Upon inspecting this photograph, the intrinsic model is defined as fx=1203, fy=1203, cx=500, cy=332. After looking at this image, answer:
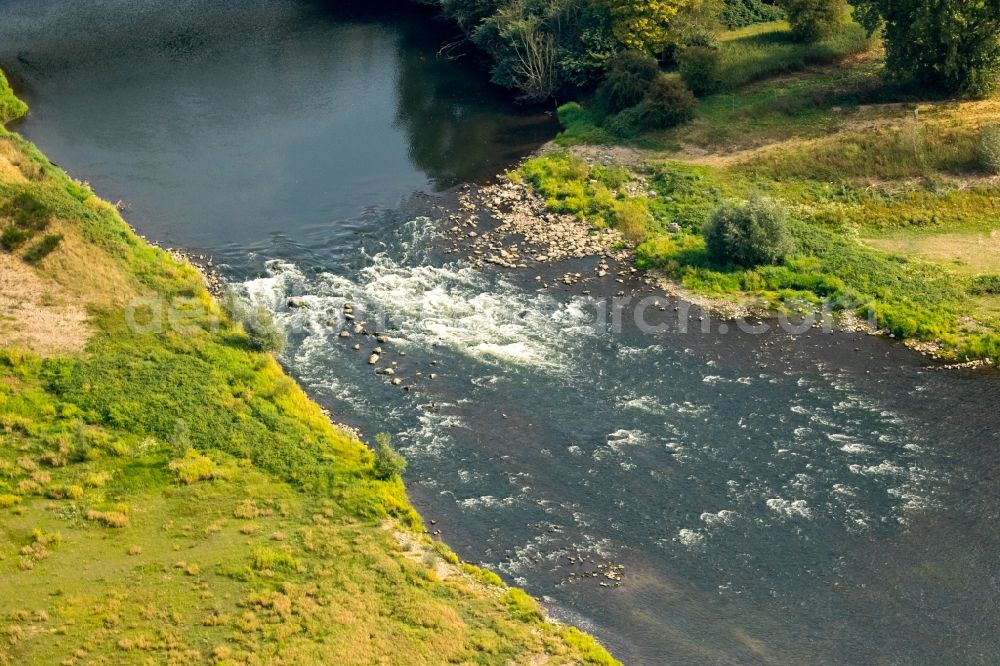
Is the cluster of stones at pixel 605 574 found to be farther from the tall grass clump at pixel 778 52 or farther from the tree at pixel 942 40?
the tall grass clump at pixel 778 52

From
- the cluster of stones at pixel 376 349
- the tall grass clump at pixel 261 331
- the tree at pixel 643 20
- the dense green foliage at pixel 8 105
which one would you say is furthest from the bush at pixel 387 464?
the dense green foliage at pixel 8 105

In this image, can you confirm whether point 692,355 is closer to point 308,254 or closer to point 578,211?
point 578,211

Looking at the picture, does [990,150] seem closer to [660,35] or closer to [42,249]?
[660,35]

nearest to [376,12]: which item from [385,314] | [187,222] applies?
[187,222]

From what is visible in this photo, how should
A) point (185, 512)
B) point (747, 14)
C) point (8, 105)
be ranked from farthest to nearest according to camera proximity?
point (747, 14) → point (8, 105) → point (185, 512)

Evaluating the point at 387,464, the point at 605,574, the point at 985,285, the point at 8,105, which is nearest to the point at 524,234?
the point at 387,464

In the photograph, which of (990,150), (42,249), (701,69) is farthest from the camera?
(701,69)

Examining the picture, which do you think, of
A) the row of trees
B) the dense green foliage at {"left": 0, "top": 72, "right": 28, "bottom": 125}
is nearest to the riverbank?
the row of trees
